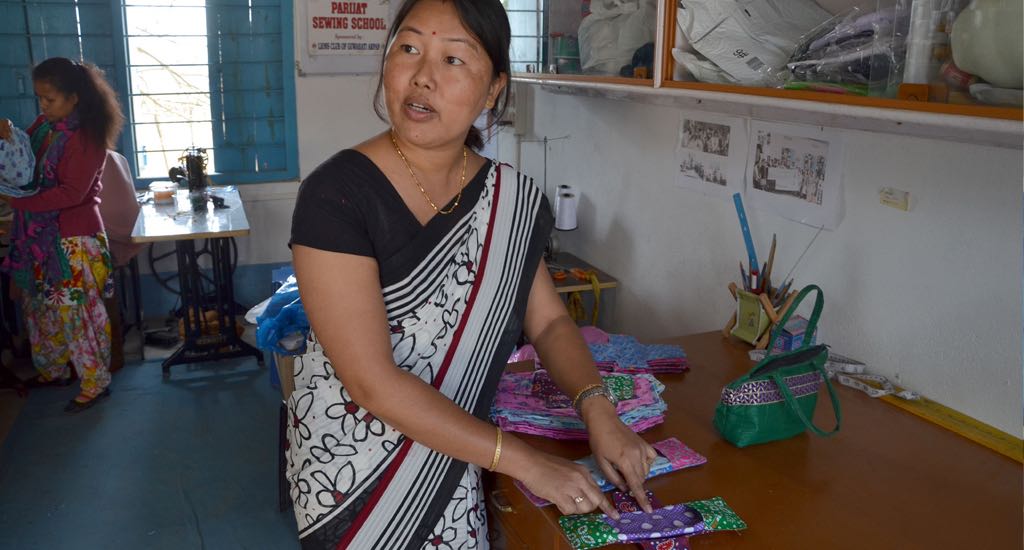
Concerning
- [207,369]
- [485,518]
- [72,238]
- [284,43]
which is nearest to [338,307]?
[485,518]

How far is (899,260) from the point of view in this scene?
1628 millimetres

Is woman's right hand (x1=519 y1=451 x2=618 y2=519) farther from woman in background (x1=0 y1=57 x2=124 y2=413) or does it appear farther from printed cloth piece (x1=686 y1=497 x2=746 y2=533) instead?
woman in background (x1=0 y1=57 x2=124 y2=413)

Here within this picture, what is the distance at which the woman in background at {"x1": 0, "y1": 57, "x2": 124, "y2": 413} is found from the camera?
3.37 metres

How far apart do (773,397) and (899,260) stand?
0.47 meters

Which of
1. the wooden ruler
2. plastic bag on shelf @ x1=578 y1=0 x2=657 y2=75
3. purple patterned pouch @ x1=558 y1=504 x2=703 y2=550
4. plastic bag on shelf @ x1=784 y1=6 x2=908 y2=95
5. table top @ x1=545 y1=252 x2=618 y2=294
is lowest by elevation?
purple patterned pouch @ x1=558 y1=504 x2=703 y2=550

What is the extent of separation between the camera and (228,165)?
15.2ft

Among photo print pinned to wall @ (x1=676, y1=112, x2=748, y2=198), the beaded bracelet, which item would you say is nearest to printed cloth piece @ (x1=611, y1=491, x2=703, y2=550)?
the beaded bracelet

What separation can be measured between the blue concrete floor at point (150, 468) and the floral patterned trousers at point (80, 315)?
0.54ft

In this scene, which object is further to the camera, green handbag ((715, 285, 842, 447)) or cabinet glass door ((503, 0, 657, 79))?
cabinet glass door ((503, 0, 657, 79))

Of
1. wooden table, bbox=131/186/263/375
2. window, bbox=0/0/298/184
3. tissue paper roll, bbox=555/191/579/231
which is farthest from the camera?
window, bbox=0/0/298/184

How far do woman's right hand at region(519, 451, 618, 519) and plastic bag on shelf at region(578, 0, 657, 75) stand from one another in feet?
3.31

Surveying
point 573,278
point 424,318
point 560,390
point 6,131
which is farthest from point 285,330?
point 6,131

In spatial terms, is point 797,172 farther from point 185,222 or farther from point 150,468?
point 185,222

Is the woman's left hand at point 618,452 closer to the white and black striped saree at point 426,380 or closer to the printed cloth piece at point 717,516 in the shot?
the printed cloth piece at point 717,516
